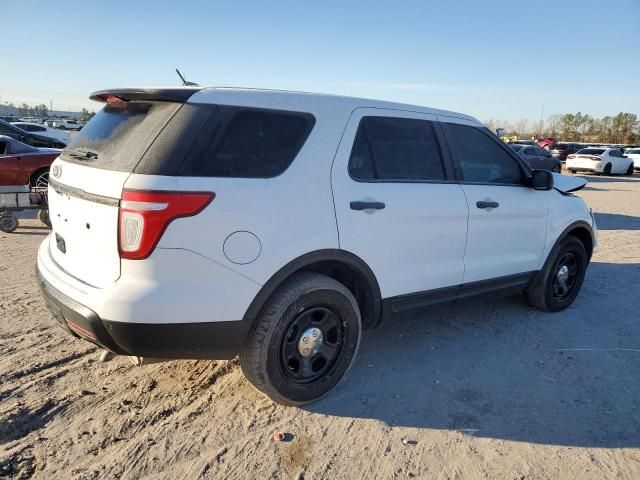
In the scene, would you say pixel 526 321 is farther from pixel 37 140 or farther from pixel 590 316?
pixel 37 140

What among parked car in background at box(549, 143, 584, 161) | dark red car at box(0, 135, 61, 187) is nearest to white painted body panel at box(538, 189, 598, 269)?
dark red car at box(0, 135, 61, 187)

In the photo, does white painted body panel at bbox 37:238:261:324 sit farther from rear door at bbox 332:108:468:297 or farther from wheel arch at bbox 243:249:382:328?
rear door at bbox 332:108:468:297

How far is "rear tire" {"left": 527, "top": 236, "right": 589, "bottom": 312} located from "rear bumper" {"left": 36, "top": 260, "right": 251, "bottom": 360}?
3.17m

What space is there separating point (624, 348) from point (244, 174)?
3536mm

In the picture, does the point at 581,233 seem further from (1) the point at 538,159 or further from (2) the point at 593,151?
(2) the point at 593,151

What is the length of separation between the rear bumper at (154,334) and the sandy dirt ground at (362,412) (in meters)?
0.52

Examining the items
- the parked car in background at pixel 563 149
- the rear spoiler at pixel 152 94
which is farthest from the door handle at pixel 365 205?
the parked car in background at pixel 563 149

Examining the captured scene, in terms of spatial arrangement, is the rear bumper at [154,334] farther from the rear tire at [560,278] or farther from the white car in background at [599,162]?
the white car in background at [599,162]

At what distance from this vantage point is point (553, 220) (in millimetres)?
4566

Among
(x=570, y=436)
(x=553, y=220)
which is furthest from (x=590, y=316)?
(x=570, y=436)

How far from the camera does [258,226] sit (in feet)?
8.70

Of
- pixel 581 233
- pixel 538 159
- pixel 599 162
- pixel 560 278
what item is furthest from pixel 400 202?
pixel 599 162

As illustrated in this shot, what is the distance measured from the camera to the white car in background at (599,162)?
26.3 metres

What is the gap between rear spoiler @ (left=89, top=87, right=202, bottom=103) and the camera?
105 inches
